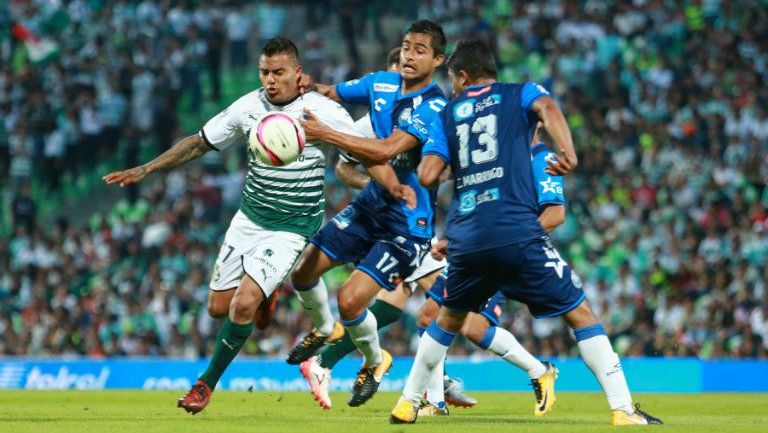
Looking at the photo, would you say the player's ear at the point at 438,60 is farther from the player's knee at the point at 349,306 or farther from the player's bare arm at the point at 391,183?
the player's knee at the point at 349,306

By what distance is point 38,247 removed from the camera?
76.5ft

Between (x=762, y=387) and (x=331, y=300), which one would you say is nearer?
(x=762, y=387)

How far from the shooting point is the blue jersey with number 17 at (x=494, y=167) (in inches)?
347

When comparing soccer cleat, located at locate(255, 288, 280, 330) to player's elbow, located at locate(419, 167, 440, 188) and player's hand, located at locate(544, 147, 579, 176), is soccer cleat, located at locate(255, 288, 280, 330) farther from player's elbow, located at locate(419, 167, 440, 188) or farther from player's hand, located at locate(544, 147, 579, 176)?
player's hand, located at locate(544, 147, 579, 176)

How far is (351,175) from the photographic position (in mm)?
11602

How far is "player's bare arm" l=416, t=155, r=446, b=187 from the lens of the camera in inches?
354

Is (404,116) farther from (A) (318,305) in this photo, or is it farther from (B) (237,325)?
(B) (237,325)

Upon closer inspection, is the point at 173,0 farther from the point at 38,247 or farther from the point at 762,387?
the point at 762,387

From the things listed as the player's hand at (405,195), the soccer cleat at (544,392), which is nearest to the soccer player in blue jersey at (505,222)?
the player's hand at (405,195)

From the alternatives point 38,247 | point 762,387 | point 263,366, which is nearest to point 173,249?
point 38,247

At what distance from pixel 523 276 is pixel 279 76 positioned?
292 cm

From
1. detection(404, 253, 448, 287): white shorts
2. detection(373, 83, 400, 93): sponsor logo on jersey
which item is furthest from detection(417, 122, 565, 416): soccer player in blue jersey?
detection(373, 83, 400, 93): sponsor logo on jersey

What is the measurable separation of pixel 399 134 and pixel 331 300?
11.0 m

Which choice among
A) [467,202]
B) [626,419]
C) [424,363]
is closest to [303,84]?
[467,202]
